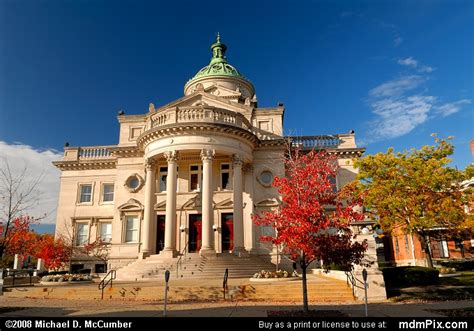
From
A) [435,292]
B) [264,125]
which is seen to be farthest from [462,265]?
[264,125]

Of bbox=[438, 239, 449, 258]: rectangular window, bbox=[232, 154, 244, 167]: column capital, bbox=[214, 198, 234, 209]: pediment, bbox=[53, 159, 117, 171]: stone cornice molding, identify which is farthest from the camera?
bbox=[438, 239, 449, 258]: rectangular window

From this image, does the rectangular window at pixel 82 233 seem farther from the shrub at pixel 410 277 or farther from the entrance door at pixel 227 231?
the shrub at pixel 410 277

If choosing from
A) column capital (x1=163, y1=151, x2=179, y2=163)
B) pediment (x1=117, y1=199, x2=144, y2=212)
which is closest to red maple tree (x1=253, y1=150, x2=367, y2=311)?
column capital (x1=163, y1=151, x2=179, y2=163)

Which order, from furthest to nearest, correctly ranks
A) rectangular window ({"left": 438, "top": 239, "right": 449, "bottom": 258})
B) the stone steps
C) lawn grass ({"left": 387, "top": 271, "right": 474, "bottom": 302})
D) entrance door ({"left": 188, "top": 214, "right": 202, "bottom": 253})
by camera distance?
rectangular window ({"left": 438, "top": 239, "right": 449, "bottom": 258}) < entrance door ({"left": 188, "top": 214, "right": 202, "bottom": 253}) < the stone steps < lawn grass ({"left": 387, "top": 271, "right": 474, "bottom": 302})

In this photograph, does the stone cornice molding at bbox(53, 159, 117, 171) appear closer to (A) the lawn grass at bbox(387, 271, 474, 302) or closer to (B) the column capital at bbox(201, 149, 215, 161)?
(B) the column capital at bbox(201, 149, 215, 161)

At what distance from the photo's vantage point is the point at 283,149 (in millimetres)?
31094

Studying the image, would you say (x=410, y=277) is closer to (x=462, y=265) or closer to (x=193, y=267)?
(x=193, y=267)

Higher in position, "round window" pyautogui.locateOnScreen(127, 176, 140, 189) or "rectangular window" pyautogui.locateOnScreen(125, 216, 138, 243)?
"round window" pyautogui.locateOnScreen(127, 176, 140, 189)

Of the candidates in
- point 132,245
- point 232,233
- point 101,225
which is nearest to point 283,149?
point 232,233

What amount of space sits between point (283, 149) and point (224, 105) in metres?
7.16

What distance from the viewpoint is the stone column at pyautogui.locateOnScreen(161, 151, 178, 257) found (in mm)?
25391

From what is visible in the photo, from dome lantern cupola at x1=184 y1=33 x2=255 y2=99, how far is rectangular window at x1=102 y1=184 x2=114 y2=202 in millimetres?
15045
